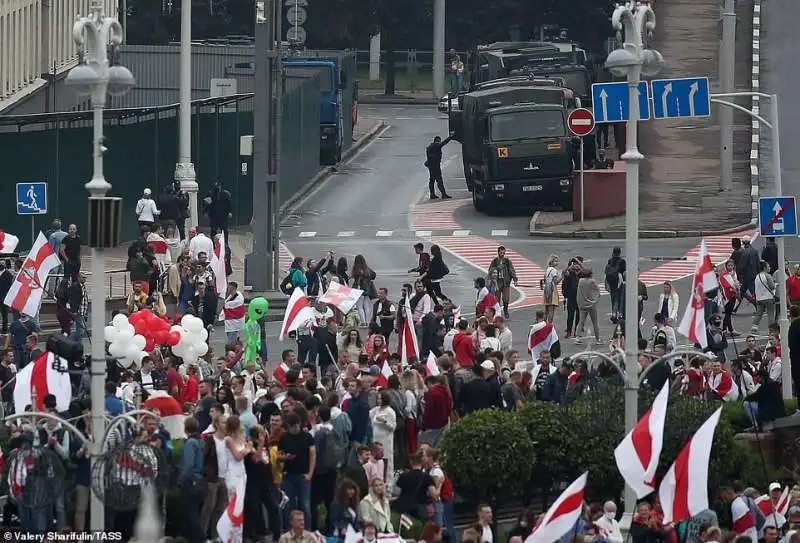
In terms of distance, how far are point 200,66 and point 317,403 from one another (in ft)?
164

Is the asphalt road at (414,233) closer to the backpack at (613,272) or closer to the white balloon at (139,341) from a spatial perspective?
the backpack at (613,272)

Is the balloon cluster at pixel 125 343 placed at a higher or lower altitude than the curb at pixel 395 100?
lower

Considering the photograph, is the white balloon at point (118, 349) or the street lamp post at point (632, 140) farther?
the white balloon at point (118, 349)

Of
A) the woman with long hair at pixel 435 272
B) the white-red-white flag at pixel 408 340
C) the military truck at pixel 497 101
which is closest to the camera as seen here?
the white-red-white flag at pixel 408 340

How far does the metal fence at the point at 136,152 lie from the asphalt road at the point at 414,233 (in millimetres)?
1442

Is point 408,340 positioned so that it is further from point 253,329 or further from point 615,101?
point 615,101

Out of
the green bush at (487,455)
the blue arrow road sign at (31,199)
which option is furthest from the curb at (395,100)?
the green bush at (487,455)

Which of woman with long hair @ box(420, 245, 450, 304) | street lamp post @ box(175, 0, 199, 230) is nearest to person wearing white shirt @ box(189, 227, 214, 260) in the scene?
woman with long hair @ box(420, 245, 450, 304)

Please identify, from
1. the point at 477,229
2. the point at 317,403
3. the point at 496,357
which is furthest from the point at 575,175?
the point at 317,403

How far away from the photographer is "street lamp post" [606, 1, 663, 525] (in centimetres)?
2116

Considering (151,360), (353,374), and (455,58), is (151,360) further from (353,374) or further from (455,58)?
(455,58)

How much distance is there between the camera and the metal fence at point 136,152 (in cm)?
4388

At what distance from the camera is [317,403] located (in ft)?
72.6

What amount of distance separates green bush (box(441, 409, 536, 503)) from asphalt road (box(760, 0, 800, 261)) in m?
20.5
